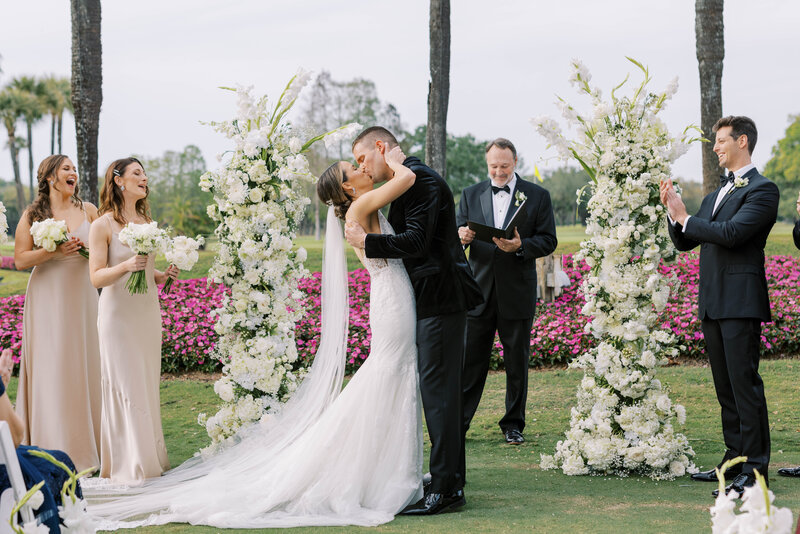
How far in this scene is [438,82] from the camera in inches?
532

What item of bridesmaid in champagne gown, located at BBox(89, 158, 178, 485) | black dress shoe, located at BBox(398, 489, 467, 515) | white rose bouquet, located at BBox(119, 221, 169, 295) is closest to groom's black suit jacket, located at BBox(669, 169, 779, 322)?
black dress shoe, located at BBox(398, 489, 467, 515)

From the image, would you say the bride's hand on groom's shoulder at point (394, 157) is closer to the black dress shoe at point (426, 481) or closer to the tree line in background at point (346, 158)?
the black dress shoe at point (426, 481)

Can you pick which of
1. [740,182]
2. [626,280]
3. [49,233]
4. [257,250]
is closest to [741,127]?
[740,182]

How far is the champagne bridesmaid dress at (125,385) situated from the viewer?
5.82 metres

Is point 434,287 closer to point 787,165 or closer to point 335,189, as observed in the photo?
point 335,189

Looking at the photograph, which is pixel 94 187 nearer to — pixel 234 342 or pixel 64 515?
pixel 234 342

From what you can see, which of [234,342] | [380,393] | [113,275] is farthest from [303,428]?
[113,275]

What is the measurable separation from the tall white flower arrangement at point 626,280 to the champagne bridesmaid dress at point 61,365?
3.69m

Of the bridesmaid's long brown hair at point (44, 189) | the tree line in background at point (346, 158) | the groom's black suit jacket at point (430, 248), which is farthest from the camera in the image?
the tree line in background at point (346, 158)

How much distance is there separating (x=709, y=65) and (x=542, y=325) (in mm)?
4888

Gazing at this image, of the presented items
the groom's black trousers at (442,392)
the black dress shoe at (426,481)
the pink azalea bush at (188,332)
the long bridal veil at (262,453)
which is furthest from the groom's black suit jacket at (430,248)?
the pink azalea bush at (188,332)

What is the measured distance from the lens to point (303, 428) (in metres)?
5.34

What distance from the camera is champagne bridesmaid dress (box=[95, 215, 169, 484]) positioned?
19.1ft

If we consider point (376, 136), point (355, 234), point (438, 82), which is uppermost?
point (438, 82)
